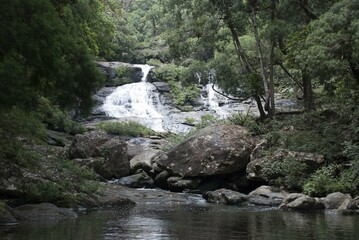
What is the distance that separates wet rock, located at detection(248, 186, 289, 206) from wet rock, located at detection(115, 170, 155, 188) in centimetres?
569

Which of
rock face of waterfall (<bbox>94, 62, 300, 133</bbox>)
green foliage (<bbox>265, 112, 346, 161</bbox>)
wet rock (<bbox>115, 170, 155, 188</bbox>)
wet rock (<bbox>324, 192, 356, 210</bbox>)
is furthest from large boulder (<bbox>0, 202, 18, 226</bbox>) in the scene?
rock face of waterfall (<bbox>94, 62, 300, 133</bbox>)

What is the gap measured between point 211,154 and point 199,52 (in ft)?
25.9

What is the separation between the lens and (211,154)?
19047 millimetres

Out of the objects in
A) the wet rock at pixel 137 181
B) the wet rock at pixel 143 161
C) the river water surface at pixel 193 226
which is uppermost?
the wet rock at pixel 143 161

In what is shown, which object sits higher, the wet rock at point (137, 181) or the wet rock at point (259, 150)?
the wet rock at point (259, 150)

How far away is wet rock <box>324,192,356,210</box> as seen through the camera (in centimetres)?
1378

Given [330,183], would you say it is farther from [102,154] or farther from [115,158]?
[102,154]

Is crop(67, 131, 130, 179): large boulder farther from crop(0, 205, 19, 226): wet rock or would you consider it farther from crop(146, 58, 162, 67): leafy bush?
crop(146, 58, 162, 67): leafy bush

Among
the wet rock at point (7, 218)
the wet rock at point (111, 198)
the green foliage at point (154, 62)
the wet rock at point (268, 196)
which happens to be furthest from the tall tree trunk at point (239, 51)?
the green foliage at point (154, 62)

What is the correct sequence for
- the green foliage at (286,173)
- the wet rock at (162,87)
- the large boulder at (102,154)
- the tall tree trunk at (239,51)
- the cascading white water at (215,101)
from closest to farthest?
the green foliage at (286,173) → the large boulder at (102,154) → the tall tree trunk at (239,51) → the cascading white water at (215,101) → the wet rock at (162,87)

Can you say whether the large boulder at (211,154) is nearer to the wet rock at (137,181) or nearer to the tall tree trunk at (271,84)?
the wet rock at (137,181)

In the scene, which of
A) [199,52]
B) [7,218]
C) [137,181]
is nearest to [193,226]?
[7,218]

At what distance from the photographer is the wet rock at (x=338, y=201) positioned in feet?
45.2

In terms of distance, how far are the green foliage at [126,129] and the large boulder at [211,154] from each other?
10847 mm
